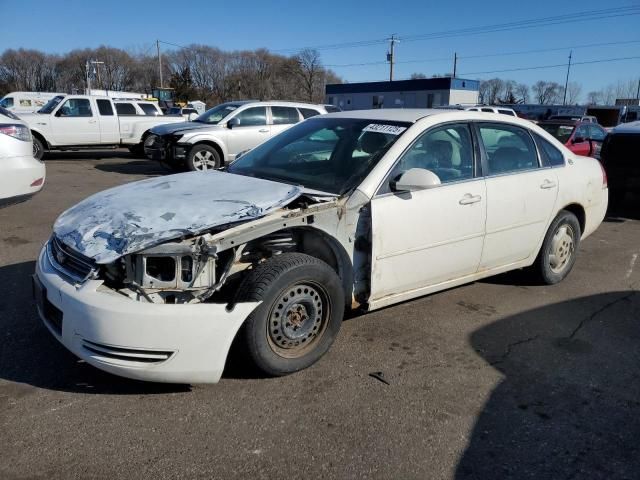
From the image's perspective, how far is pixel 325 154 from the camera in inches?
167

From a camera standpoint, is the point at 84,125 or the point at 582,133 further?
the point at 84,125

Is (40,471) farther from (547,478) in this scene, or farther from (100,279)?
(547,478)

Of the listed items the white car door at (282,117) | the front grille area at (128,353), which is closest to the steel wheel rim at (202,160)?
the white car door at (282,117)

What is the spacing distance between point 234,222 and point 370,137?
150 cm

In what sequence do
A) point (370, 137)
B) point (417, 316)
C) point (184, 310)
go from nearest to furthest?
point (184, 310) < point (370, 137) < point (417, 316)

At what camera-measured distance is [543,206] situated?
4.66 meters

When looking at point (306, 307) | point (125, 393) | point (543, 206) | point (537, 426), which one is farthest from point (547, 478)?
point (543, 206)

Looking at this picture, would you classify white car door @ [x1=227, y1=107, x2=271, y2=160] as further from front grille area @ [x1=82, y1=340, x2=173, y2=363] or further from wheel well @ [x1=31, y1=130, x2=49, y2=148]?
front grille area @ [x1=82, y1=340, x2=173, y2=363]

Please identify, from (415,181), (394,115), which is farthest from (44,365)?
(394,115)

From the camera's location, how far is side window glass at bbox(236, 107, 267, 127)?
508 inches

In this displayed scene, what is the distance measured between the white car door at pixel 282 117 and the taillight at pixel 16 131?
718cm

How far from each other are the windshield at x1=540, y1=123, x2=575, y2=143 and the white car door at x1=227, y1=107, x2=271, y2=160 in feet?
22.8

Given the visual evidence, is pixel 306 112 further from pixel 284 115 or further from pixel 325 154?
pixel 325 154

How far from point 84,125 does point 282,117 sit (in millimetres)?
6521
